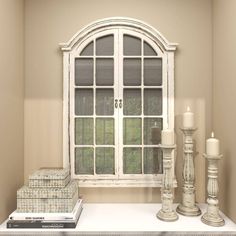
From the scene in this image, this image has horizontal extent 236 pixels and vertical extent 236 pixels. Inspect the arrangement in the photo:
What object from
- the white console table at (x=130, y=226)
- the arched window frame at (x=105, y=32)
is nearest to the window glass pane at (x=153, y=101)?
the arched window frame at (x=105, y=32)

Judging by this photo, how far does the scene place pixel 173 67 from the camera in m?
1.84

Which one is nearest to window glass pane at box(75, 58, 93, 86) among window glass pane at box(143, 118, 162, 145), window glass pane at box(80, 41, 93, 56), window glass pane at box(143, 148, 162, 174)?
window glass pane at box(80, 41, 93, 56)

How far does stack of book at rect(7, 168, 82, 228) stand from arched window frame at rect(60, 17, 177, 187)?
0.25m

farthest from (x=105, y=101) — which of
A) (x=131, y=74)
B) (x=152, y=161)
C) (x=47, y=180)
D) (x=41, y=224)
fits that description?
(x=41, y=224)

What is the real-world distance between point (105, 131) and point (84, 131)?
144 mm

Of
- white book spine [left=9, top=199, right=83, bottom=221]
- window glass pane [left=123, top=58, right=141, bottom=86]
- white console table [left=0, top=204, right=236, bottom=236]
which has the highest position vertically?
window glass pane [left=123, top=58, right=141, bottom=86]

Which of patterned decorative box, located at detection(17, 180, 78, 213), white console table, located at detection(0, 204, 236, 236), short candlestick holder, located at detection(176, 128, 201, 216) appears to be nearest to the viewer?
white console table, located at detection(0, 204, 236, 236)

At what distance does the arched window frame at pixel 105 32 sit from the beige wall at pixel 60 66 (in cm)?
6

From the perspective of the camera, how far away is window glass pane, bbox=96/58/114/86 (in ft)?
6.07

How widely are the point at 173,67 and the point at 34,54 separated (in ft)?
3.14

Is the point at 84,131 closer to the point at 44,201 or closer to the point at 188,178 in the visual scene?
the point at 44,201

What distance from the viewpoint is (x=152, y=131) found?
1.86m

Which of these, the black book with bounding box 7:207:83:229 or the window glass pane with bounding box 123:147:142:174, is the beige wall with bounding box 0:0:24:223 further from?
the window glass pane with bounding box 123:147:142:174

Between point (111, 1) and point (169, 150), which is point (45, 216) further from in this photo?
point (111, 1)
